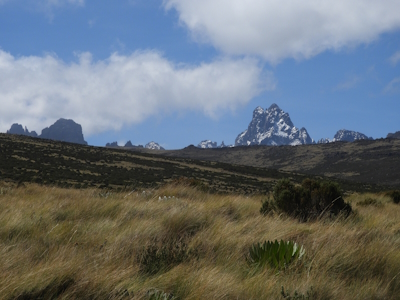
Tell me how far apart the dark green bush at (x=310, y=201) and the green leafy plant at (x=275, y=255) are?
3109 millimetres

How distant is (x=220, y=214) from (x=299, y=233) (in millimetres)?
1669

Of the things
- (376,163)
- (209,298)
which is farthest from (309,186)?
(376,163)

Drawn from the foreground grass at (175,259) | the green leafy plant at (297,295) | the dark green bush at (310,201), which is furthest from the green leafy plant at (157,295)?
the dark green bush at (310,201)

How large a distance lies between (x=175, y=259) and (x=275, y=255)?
1.03m

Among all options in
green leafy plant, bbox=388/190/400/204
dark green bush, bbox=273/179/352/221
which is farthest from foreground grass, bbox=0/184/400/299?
green leafy plant, bbox=388/190/400/204

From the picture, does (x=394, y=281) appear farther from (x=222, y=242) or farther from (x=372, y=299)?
(x=222, y=242)

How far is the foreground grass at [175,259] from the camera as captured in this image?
2.60 meters

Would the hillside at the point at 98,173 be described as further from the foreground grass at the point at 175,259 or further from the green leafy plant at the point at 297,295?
the green leafy plant at the point at 297,295

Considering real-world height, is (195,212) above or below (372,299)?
above

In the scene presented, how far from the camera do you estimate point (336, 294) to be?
9.45ft

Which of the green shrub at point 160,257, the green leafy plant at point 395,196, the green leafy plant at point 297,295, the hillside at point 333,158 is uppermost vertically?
the hillside at point 333,158

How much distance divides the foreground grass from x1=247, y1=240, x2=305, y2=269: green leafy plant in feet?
0.32

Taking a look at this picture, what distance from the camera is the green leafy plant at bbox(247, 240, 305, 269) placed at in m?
3.41

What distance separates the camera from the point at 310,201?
7.27m
